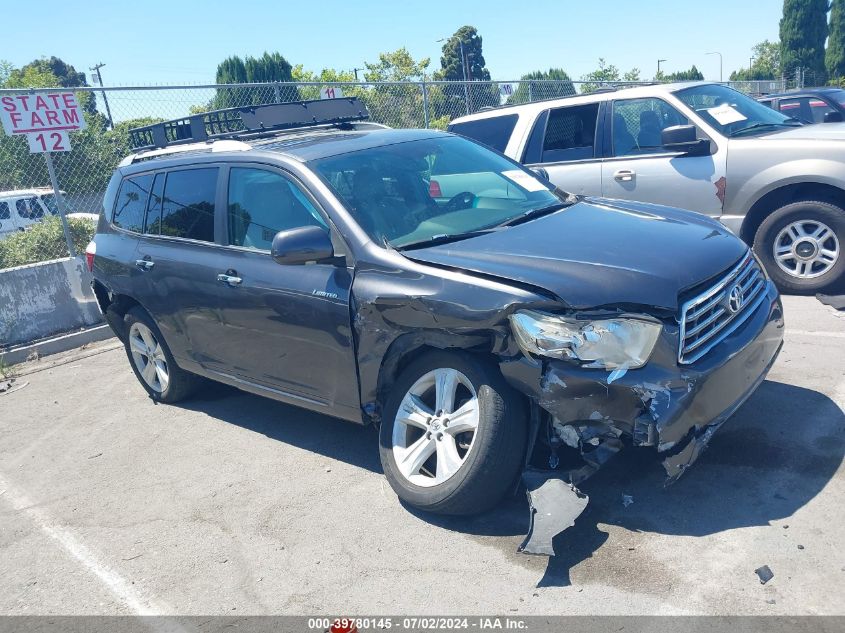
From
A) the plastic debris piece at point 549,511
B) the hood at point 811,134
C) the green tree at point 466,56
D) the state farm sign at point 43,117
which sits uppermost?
the green tree at point 466,56

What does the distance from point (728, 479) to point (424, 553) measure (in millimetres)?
1525

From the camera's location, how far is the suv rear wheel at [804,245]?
627 centimetres

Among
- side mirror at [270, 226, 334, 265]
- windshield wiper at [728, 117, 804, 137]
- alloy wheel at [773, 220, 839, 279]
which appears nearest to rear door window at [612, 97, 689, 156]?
windshield wiper at [728, 117, 804, 137]

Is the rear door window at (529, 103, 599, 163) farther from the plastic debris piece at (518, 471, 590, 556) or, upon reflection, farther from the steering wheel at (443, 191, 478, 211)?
the plastic debris piece at (518, 471, 590, 556)

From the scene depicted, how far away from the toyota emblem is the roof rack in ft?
10.7

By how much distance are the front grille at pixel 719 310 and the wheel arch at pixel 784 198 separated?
2925 mm

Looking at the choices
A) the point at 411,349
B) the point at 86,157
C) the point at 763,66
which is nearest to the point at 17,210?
the point at 86,157

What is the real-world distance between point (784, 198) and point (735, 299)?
138 inches

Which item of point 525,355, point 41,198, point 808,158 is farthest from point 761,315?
point 41,198

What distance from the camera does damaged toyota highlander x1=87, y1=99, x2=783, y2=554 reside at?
10.6 ft

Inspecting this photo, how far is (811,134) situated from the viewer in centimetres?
655

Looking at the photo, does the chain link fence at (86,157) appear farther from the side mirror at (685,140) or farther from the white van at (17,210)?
the side mirror at (685,140)

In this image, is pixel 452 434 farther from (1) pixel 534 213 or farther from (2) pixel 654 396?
(1) pixel 534 213

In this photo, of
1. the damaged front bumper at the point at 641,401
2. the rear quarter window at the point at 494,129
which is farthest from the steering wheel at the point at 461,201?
the rear quarter window at the point at 494,129
